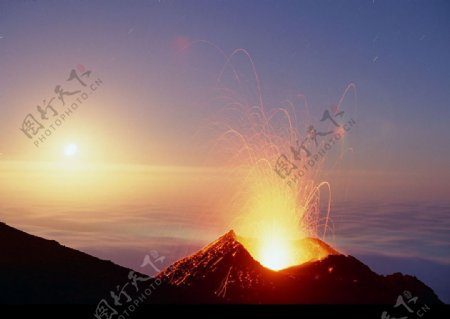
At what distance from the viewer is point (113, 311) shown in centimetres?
1830

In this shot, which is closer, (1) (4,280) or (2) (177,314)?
(2) (177,314)

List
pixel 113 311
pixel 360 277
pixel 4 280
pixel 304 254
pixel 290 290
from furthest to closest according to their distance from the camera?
pixel 304 254 < pixel 360 277 < pixel 290 290 < pixel 4 280 < pixel 113 311

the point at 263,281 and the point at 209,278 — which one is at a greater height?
the point at 263,281

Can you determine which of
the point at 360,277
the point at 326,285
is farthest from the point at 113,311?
the point at 360,277

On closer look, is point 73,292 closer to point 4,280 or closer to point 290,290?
point 4,280

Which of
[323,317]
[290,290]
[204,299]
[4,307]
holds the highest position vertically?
[290,290]

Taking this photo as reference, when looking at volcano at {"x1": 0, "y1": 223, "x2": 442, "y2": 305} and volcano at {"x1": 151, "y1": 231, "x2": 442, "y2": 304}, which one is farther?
volcano at {"x1": 151, "y1": 231, "x2": 442, "y2": 304}

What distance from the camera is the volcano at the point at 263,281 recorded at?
105 ft

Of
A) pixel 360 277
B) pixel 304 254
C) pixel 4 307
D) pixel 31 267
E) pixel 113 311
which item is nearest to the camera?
pixel 4 307

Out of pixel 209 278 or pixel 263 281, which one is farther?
pixel 209 278

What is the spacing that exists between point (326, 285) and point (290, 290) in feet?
9.33

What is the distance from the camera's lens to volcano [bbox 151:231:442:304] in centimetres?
3206

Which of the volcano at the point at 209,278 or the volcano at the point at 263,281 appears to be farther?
the volcano at the point at 263,281

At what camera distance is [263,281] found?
110 ft
